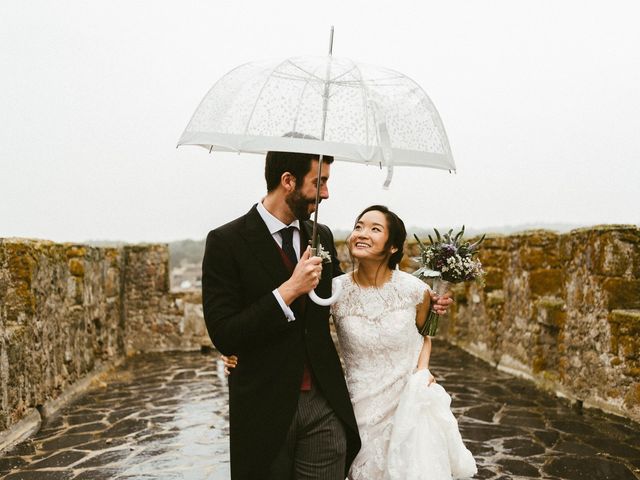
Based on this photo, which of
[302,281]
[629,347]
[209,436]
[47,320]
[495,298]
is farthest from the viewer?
[495,298]

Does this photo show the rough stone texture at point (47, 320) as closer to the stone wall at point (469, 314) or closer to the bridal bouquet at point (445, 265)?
the stone wall at point (469, 314)

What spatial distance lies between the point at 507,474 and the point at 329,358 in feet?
9.27

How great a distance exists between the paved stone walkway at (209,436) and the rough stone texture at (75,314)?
1.64 ft

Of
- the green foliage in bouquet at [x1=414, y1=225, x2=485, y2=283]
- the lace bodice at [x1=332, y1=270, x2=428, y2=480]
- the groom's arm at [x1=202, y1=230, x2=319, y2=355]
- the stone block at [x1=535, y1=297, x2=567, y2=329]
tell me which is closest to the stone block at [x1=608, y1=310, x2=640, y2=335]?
the stone block at [x1=535, y1=297, x2=567, y2=329]

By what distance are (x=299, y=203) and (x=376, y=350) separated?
1.02 meters

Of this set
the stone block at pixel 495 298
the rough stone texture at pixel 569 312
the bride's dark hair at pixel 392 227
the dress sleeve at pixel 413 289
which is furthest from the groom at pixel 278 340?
the stone block at pixel 495 298

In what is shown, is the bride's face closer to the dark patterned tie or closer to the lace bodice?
the lace bodice

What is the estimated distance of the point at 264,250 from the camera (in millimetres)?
2916

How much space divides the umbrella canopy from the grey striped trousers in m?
1.04

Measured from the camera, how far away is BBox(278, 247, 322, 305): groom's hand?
2.73 m

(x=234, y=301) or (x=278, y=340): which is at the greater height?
(x=234, y=301)

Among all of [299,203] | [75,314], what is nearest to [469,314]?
[75,314]

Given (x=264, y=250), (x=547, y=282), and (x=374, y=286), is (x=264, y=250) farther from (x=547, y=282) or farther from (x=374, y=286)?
(x=547, y=282)

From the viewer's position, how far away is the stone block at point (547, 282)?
8.78 m
